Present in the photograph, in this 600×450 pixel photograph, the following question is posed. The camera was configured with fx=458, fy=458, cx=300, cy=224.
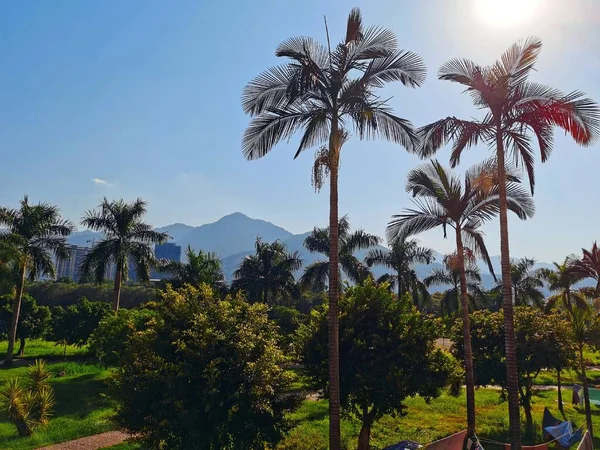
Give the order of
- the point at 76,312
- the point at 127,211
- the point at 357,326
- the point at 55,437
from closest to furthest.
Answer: the point at 357,326, the point at 55,437, the point at 127,211, the point at 76,312

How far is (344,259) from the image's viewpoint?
33.3 m

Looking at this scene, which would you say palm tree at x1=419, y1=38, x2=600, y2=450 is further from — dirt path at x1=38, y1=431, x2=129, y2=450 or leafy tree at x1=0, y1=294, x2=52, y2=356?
leafy tree at x1=0, y1=294, x2=52, y2=356

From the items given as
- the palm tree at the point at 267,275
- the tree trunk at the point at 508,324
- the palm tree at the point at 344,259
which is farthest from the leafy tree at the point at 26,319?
the tree trunk at the point at 508,324

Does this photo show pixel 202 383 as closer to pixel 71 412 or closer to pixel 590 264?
pixel 71 412

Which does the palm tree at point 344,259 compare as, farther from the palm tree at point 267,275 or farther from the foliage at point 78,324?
the foliage at point 78,324

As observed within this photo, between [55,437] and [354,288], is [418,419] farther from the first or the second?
[55,437]

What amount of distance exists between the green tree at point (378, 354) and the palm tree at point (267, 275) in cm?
2193

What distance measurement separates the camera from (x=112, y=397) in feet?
37.1

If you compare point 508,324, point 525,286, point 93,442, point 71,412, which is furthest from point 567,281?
point 71,412

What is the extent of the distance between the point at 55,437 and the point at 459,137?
16.9 meters

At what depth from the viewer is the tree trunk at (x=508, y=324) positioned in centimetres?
1086

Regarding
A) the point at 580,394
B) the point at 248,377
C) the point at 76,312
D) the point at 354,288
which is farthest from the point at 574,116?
the point at 76,312

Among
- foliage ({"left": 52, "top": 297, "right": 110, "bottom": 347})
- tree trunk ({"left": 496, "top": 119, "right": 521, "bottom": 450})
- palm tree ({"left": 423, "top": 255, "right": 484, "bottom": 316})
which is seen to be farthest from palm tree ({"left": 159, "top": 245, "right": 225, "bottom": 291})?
tree trunk ({"left": 496, "top": 119, "right": 521, "bottom": 450})

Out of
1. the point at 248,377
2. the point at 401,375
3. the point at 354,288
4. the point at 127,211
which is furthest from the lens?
the point at 127,211
